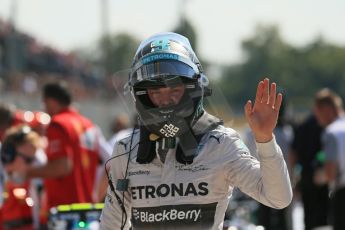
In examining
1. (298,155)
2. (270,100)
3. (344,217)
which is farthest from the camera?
(298,155)

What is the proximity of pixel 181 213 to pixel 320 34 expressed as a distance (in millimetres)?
116949

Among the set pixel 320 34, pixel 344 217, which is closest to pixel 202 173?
pixel 344 217

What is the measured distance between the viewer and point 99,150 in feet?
25.4

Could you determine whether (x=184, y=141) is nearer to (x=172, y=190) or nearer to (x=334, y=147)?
(x=172, y=190)

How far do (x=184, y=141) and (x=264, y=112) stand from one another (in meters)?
0.46

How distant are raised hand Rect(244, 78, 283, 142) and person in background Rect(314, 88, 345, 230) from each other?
5.51 meters

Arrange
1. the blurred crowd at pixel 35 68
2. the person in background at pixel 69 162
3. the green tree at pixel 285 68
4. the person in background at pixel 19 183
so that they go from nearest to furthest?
the person in background at pixel 19 183
the person in background at pixel 69 162
the blurred crowd at pixel 35 68
the green tree at pixel 285 68

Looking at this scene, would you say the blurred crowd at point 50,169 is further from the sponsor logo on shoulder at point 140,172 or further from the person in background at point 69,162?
the sponsor logo on shoulder at point 140,172

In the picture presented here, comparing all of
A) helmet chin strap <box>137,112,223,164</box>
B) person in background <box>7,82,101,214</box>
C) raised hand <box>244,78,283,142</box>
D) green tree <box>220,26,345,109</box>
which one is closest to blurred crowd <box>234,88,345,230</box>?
person in background <box>7,82,101,214</box>

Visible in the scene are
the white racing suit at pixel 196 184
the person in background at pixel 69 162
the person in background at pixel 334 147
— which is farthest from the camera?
the person in background at pixel 334 147

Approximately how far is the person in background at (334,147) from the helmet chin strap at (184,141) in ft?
17.0

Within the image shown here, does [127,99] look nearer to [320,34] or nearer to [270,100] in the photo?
[270,100]

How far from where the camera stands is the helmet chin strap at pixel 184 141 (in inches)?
140

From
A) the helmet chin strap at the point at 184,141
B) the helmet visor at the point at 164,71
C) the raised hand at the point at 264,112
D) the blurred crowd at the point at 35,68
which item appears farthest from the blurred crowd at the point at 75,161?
the blurred crowd at the point at 35,68
